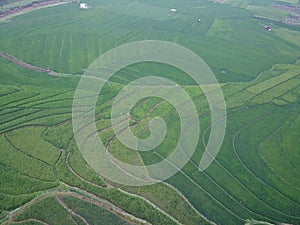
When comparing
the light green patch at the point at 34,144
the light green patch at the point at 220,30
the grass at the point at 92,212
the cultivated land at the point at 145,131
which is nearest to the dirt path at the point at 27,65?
the cultivated land at the point at 145,131

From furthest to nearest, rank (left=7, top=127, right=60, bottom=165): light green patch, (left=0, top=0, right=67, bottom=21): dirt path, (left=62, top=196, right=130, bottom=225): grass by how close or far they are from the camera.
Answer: (left=0, top=0, right=67, bottom=21): dirt path, (left=7, top=127, right=60, bottom=165): light green patch, (left=62, top=196, right=130, bottom=225): grass

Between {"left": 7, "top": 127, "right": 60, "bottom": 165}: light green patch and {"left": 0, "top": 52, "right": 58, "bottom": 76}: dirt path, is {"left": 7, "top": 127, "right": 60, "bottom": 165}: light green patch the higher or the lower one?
the lower one

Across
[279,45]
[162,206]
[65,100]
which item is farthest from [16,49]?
[279,45]

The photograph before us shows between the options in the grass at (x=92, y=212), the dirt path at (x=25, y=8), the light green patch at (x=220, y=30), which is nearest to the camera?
the grass at (x=92, y=212)

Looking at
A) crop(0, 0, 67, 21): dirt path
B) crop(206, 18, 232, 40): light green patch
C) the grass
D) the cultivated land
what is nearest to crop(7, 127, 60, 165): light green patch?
the cultivated land

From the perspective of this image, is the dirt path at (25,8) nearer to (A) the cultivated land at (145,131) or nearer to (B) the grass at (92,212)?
(A) the cultivated land at (145,131)

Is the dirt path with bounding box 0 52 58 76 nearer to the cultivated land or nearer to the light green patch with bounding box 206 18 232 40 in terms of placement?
the cultivated land

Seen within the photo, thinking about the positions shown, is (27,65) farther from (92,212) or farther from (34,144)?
(92,212)

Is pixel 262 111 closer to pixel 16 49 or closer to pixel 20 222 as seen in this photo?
pixel 20 222
